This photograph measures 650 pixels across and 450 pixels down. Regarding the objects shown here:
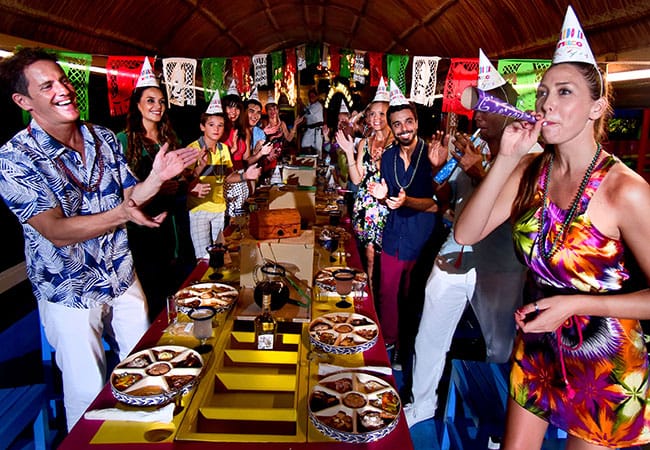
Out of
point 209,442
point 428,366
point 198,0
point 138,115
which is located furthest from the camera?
point 198,0

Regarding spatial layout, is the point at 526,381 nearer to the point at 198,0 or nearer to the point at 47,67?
the point at 47,67

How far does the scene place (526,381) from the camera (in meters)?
1.94

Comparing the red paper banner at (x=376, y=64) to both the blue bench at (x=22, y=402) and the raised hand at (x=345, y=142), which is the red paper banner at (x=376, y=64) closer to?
the raised hand at (x=345, y=142)

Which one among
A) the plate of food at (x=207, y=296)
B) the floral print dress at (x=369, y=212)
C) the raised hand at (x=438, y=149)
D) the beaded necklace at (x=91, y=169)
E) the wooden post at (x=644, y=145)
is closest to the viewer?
the beaded necklace at (x=91, y=169)

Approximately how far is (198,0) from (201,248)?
21.5 ft

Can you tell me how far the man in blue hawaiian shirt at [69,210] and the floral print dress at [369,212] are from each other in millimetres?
2780

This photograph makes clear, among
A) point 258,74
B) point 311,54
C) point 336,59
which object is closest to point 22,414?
point 258,74

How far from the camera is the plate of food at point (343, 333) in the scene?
230 cm

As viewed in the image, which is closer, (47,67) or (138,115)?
(47,67)

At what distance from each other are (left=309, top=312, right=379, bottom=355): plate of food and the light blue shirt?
1385 millimetres

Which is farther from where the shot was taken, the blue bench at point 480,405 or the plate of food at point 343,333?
the blue bench at point 480,405

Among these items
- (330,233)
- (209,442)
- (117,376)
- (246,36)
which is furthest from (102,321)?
(246,36)

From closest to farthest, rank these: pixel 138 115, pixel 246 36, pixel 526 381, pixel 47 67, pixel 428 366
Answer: pixel 526 381 < pixel 47 67 < pixel 428 366 < pixel 138 115 < pixel 246 36

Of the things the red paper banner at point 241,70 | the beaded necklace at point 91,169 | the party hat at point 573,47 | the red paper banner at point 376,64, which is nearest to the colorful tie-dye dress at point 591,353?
the party hat at point 573,47
